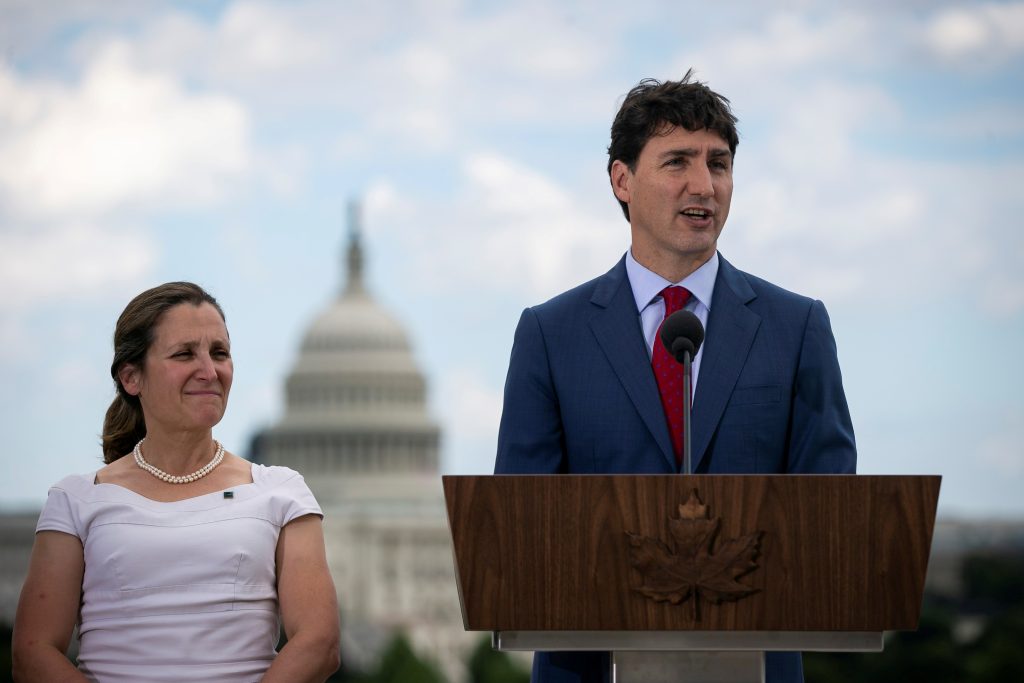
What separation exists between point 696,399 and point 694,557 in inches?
49.1

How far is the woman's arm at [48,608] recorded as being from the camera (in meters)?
8.88

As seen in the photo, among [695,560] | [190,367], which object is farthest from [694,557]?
[190,367]

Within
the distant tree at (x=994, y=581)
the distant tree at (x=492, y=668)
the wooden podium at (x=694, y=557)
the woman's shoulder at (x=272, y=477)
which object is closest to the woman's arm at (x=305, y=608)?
the woman's shoulder at (x=272, y=477)

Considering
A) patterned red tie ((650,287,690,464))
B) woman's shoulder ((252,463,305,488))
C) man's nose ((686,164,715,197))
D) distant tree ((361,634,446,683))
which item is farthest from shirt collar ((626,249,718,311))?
distant tree ((361,634,446,683))

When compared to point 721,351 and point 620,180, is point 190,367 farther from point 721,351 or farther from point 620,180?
point 721,351

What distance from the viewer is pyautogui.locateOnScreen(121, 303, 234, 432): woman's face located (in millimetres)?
9180

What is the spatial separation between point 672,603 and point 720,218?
1.78m

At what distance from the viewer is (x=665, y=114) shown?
9.16m

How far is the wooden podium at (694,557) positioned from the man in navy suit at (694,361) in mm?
951

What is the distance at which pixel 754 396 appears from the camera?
355 inches

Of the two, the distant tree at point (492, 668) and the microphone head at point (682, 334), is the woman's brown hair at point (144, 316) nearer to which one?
the microphone head at point (682, 334)

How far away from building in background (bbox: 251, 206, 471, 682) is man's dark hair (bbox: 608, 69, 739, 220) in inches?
5683

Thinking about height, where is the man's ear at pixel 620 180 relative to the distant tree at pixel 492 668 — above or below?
below

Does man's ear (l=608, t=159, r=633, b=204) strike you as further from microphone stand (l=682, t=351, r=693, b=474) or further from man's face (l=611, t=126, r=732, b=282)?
microphone stand (l=682, t=351, r=693, b=474)
